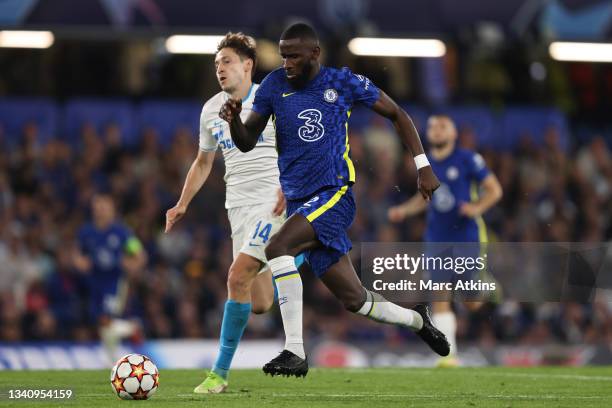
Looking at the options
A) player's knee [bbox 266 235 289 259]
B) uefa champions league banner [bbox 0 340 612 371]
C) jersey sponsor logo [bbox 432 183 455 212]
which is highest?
player's knee [bbox 266 235 289 259]

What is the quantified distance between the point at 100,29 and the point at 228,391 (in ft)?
26.0

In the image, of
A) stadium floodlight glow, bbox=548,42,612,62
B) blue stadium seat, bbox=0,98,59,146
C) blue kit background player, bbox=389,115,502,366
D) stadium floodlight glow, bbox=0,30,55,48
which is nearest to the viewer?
blue kit background player, bbox=389,115,502,366

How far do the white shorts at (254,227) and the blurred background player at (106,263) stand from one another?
6.16m

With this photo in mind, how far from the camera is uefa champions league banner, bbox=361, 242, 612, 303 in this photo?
9656 mm

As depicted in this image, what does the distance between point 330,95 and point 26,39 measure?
31.6ft

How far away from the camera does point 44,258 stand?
16500 mm

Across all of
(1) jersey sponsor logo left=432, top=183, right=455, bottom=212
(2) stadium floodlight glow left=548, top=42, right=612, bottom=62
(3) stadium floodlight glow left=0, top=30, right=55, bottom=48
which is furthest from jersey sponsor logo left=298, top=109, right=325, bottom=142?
(2) stadium floodlight glow left=548, top=42, right=612, bottom=62

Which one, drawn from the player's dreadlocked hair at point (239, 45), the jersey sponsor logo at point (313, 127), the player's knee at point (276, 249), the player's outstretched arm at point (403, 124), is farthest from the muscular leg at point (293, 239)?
the player's dreadlocked hair at point (239, 45)

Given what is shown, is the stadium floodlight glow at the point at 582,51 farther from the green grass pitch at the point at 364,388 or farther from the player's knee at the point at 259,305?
the player's knee at the point at 259,305

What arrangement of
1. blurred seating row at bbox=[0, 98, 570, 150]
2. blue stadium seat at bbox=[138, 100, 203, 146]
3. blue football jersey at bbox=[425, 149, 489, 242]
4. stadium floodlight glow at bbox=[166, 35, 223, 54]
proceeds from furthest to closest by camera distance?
blue stadium seat at bbox=[138, 100, 203, 146], blurred seating row at bbox=[0, 98, 570, 150], stadium floodlight glow at bbox=[166, 35, 223, 54], blue football jersey at bbox=[425, 149, 489, 242]

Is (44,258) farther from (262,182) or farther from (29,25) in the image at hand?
(262,182)

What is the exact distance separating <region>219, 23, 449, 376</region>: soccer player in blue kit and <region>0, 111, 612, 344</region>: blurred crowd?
8018 millimetres

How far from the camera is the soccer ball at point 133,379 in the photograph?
820cm

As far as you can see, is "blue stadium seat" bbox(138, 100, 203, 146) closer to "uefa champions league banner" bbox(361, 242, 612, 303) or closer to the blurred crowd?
the blurred crowd
